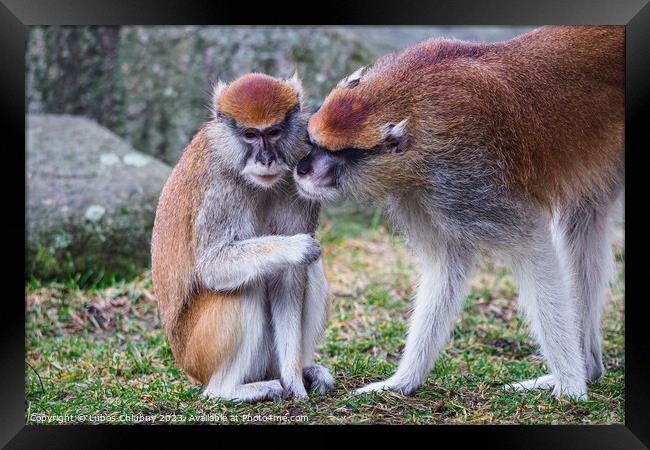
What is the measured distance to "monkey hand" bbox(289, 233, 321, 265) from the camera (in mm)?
3295

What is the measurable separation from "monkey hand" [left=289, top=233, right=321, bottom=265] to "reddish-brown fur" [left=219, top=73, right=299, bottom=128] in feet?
1.66

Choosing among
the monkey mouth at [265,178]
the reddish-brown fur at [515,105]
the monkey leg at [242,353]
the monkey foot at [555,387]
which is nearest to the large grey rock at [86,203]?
the monkey leg at [242,353]

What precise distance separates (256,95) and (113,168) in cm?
272

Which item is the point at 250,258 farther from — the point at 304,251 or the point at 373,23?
the point at 373,23

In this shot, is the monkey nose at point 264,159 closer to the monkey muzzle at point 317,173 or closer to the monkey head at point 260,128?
the monkey head at point 260,128

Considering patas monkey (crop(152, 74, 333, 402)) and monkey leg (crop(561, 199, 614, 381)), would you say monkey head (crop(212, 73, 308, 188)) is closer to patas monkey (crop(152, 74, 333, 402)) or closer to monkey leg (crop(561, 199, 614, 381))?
patas monkey (crop(152, 74, 333, 402))

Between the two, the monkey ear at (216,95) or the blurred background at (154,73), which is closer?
the monkey ear at (216,95)

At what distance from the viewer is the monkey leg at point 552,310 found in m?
3.51

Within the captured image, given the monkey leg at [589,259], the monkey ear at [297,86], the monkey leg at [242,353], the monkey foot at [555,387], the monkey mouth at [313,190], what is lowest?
the monkey foot at [555,387]

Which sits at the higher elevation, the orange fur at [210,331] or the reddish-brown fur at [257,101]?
the reddish-brown fur at [257,101]

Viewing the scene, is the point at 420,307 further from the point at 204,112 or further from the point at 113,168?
the point at 204,112

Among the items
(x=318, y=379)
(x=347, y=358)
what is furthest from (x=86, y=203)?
(x=318, y=379)

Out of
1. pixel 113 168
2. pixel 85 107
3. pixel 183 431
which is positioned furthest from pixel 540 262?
pixel 85 107

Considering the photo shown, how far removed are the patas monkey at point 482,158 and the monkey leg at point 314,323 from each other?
22cm
